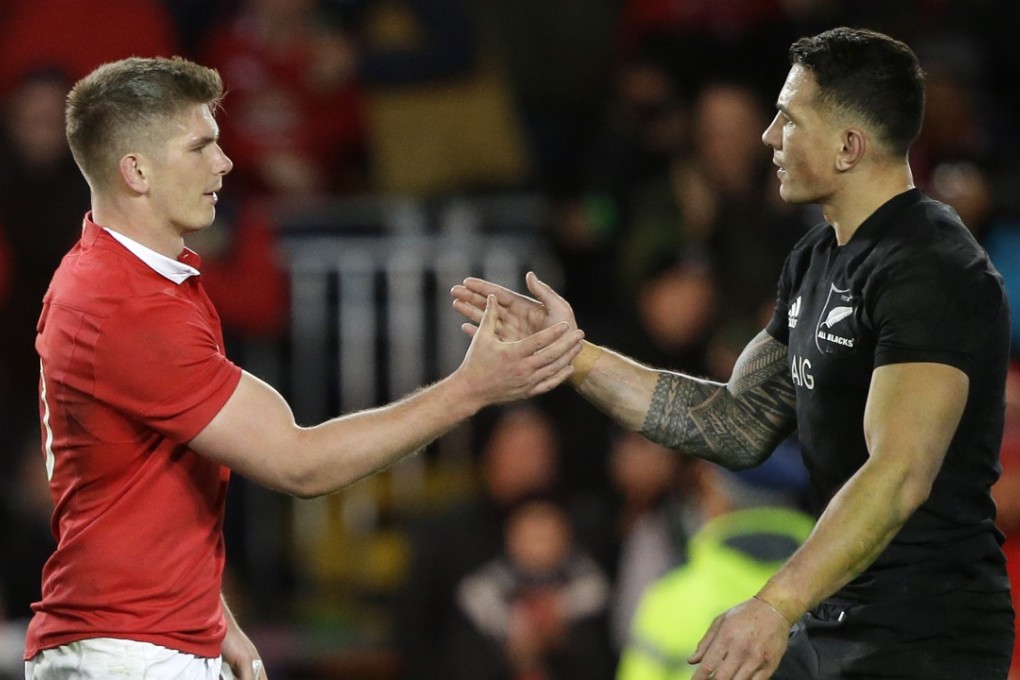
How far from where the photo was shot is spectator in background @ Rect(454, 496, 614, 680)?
21.1ft

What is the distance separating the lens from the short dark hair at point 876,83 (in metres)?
3.82

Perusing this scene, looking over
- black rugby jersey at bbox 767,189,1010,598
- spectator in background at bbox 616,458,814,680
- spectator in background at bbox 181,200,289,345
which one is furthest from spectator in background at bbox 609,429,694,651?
black rugby jersey at bbox 767,189,1010,598

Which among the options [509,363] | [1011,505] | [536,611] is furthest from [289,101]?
[509,363]

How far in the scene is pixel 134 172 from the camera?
3.66m

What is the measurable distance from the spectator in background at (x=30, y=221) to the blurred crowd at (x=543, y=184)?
0.01 meters

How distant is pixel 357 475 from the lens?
3621 mm

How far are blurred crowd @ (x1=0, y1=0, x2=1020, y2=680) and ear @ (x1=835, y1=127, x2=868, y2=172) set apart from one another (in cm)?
191

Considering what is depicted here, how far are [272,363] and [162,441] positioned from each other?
3.89 m

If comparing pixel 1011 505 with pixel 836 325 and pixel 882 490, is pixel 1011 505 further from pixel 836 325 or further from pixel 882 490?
pixel 882 490

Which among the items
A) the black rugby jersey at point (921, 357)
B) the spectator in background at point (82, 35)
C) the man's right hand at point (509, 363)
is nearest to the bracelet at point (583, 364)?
the man's right hand at point (509, 363)

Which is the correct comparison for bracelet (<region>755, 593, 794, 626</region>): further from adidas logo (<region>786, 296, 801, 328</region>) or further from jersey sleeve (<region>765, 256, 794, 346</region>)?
jersey sleeve (<region>765, 256, 794, 346</region>)

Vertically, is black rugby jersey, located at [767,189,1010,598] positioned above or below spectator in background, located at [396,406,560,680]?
above

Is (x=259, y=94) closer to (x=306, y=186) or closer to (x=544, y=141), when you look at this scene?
(x=306, y=186)

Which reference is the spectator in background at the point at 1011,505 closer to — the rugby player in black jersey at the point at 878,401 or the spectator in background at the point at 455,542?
the rugby player in black jersey at the point at 878,401
